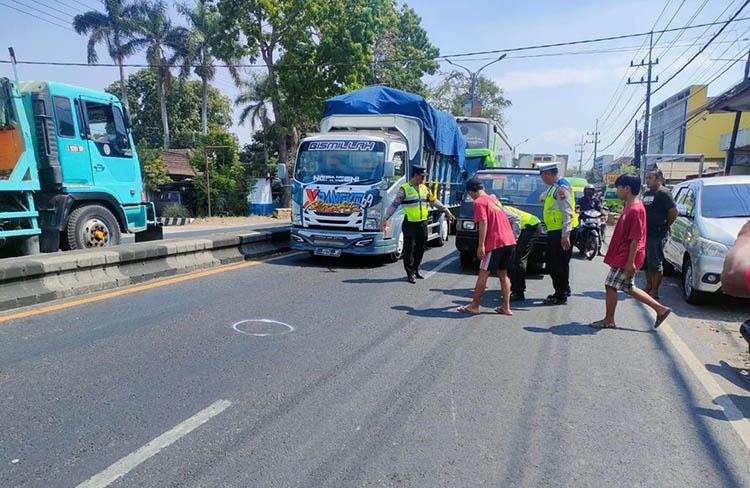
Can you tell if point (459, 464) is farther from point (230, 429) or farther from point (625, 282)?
point (625, 282)

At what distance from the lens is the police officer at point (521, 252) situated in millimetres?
7109

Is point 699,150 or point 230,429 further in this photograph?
point 699,150

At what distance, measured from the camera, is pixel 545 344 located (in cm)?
510

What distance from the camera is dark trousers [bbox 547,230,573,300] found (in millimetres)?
6770

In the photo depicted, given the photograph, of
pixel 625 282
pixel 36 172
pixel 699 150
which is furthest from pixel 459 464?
pixel 699 150

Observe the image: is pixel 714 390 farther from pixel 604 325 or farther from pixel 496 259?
pixel 496 259

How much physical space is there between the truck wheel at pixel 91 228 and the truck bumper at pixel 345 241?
10.1ft

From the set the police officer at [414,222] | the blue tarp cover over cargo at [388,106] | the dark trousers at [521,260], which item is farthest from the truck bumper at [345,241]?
the blue tarp cover over cargo at [388,106]

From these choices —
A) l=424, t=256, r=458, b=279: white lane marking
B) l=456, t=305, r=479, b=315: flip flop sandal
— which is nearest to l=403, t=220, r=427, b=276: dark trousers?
l=424, t=256, r=458, b=279: white lane marking

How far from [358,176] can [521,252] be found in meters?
3.28

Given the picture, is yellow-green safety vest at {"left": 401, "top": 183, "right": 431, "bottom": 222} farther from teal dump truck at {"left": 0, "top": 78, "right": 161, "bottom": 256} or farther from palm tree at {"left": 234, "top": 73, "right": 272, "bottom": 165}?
palm tree at {"left": 234, "top": 73, "right": 272, "bottom": 165}

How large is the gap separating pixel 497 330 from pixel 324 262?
4.71 metres

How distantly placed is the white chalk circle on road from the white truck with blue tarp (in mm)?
3674

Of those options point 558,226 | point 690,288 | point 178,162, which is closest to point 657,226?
point 690,288
